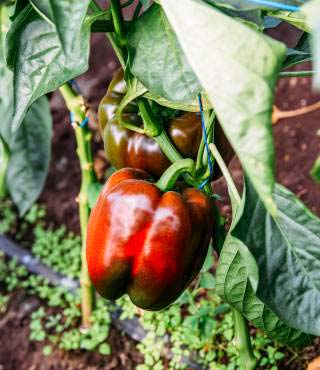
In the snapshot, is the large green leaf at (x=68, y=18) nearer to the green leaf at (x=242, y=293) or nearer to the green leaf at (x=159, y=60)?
the green leaf at (x=159, y=60)

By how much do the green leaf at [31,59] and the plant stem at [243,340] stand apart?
46 cm

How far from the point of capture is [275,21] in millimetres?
862

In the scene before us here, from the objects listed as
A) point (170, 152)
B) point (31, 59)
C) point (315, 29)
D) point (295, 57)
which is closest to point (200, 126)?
point (170, 152)

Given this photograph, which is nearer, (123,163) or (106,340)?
(123,163)

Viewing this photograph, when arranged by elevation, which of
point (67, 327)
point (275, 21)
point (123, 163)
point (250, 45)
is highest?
point (250, 45)

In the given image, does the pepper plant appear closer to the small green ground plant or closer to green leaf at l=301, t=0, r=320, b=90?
green leaf at l=301, t=0, r=320, b=90

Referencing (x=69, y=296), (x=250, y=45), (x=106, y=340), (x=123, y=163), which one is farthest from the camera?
(x=69, y=296)

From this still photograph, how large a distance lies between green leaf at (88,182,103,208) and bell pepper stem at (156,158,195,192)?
36 centimetres

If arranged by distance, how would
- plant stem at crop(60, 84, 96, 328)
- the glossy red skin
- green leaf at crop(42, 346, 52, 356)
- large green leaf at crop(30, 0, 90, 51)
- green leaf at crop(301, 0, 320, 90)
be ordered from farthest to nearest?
green leaf at crop(42, 346, 52, 356) < plant stem at crop(60, 84, 96, 328) < the glossy red skin < large green leaf at crop(30, 0, 90, 51) < green leaf at crop(301, 0, 320, 90)

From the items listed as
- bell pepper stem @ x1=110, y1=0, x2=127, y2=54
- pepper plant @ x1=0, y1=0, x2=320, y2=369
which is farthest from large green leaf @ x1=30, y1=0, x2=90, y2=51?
bell pepper stem @ x1=110, y1=0, x2=127, y2=54

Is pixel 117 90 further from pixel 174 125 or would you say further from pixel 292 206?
pixel 292 206

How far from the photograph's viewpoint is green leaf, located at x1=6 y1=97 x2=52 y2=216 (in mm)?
1212

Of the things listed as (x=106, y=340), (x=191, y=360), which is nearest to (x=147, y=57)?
(x=191, y=360)

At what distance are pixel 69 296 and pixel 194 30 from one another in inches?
42.6
